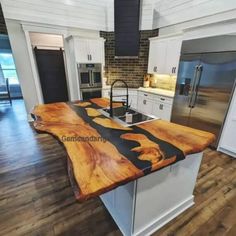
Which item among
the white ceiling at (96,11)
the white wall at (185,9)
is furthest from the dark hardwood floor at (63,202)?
the white ceiling at (96,11)

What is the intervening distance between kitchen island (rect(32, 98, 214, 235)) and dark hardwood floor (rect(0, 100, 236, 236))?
0.16 meters

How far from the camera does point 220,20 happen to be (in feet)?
8.84

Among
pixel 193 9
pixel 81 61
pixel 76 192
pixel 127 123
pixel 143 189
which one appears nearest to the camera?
pixel 76 192

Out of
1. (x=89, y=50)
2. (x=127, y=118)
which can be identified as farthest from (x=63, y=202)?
(x=89, y=50)

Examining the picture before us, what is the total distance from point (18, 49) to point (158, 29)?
143 inches

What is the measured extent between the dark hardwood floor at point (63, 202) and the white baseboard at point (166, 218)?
41mm

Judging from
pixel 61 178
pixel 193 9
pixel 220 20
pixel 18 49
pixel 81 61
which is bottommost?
pixel 61 178

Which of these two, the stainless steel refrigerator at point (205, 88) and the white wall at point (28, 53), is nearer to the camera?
the stainless steel refrigerator at point (205, 88)

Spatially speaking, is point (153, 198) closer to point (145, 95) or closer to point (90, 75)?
point (145, 95)

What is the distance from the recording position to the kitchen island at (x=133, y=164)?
3.07 feet

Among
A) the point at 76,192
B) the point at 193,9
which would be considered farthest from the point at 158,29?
the point at 76,192

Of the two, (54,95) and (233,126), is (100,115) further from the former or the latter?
(54,95)

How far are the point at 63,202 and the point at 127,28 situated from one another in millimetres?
4189

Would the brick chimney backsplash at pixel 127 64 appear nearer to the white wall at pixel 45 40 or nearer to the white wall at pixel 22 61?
the white wall at pixel 45 40
